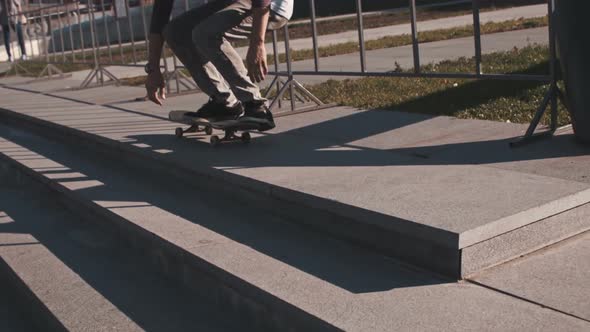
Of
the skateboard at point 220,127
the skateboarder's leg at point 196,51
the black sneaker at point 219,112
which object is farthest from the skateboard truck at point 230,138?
the skateboarder's leg at point 196,51


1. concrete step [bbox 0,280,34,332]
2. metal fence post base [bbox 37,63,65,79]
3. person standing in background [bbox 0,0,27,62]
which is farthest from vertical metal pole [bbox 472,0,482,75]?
person standing in background [bbox 0,0,27,62]

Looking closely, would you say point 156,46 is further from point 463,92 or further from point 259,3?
point 463,92

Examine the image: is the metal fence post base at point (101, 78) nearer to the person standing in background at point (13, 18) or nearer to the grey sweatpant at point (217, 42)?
the person standing in background at point (13, 18)

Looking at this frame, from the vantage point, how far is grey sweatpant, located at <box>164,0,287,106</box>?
222 inches

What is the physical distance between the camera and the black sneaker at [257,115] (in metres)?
5.80

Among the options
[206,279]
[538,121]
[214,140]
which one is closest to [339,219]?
[206,279]

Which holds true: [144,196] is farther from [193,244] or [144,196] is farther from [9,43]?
[9,43]

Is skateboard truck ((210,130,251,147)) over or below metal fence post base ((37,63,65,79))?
below

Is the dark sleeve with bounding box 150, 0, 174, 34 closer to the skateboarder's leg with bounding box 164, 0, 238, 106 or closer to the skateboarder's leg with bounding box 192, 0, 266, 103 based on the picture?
the skateboarder's leg with bounding box 164, 0, 238, 106

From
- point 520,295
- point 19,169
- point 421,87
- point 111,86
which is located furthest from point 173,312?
point 111,86

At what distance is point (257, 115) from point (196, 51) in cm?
69

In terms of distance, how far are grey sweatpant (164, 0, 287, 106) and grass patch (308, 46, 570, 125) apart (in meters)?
1.63

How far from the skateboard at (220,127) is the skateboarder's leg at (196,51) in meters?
0.20

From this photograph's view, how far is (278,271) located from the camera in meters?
3.63
